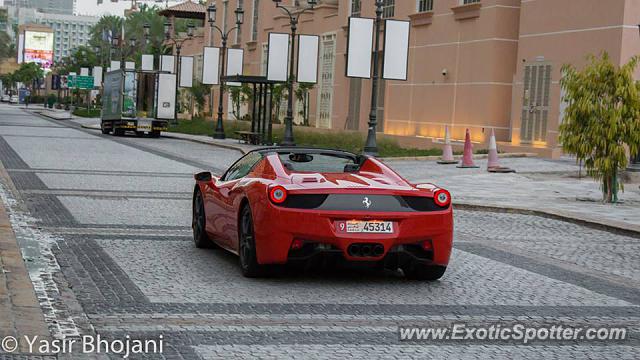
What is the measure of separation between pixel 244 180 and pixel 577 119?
33.4ft

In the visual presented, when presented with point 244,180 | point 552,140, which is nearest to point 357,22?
point 552,140

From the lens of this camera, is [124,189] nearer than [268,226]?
No

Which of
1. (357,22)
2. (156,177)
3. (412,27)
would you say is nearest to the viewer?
(156,177)

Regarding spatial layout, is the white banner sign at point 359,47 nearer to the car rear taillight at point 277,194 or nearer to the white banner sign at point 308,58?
the white banner sign at point 308,58

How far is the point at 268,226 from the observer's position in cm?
866

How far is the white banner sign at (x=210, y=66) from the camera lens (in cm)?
4931

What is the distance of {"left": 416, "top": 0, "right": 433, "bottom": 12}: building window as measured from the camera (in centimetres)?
4119

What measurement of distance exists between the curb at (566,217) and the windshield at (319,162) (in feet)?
17.7

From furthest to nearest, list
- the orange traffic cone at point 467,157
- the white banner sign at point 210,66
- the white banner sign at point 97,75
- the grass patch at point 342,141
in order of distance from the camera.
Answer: the white banner sign at point 97,75 < the white banner sign at point 210,66 < the grass patch at point 342,141 < the orange traffic cone at point 467,157

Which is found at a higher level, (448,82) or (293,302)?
(448,82)

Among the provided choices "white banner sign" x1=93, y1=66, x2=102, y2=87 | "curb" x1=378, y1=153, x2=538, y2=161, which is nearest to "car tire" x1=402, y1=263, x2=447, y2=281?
"curb" x1=378, y1=153, x2=538, y2=161

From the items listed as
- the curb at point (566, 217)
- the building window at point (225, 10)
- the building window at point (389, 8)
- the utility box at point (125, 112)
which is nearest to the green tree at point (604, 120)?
the curb at point (566, 217)

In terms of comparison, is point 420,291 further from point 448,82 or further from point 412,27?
point 412,27

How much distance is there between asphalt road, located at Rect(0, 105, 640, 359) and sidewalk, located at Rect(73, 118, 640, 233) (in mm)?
1388
